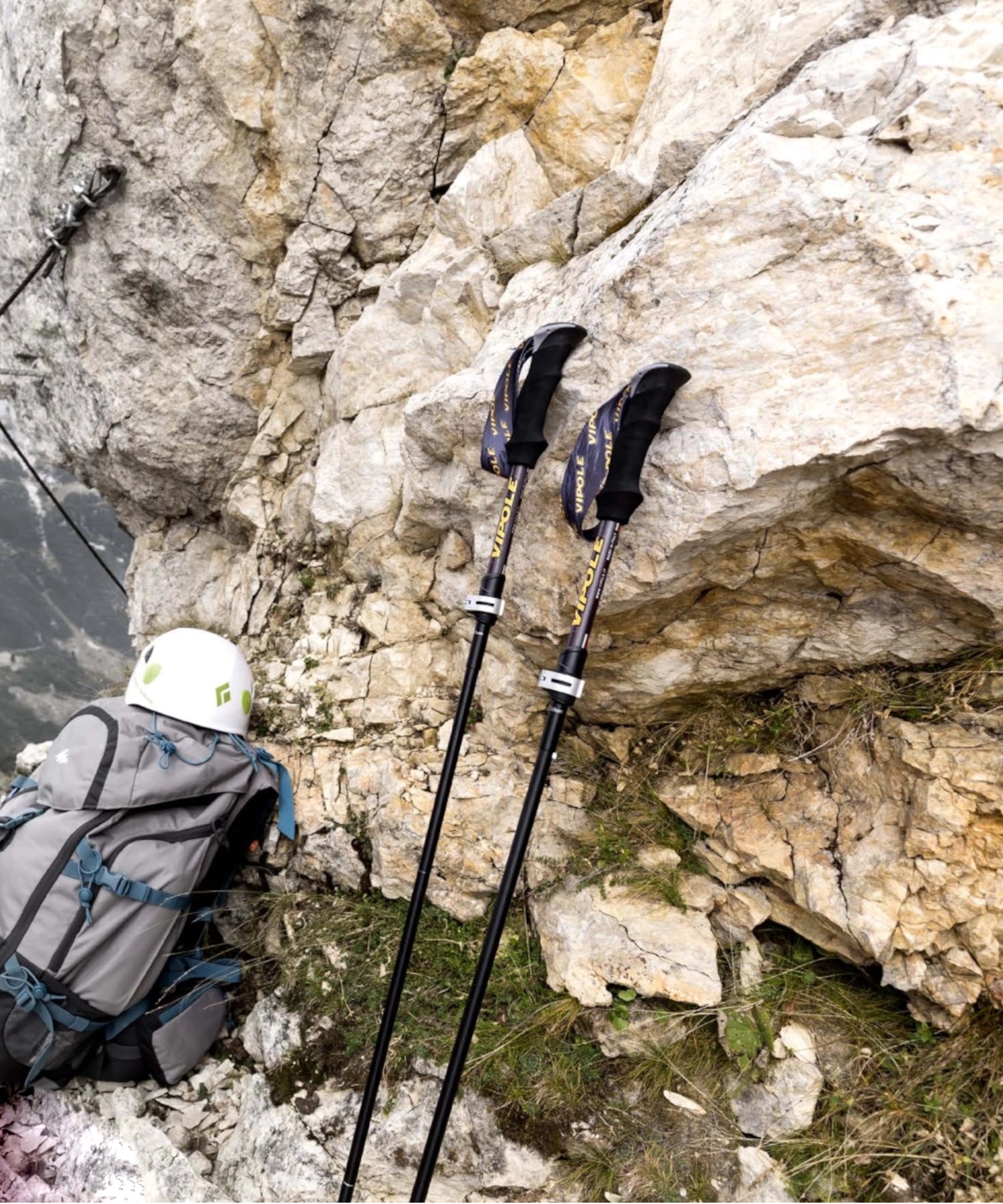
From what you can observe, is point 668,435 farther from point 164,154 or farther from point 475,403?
point 164,154

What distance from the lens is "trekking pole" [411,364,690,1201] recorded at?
2405 mm

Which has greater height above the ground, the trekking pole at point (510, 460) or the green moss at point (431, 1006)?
the trekking pole at point (510, 460)

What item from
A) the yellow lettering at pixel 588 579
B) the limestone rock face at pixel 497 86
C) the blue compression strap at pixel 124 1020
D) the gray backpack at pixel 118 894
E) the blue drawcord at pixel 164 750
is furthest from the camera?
the limestone rock face at pixel 497 86

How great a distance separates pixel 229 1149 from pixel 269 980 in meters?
0.70

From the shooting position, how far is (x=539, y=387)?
116 inches

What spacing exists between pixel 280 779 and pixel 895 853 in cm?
305

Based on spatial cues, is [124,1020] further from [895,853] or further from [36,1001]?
[895,853]

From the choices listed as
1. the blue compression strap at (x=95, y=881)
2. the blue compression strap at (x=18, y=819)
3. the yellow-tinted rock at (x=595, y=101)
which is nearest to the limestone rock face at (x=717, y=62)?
the yellow-tinted rock at (x=595, y=101)

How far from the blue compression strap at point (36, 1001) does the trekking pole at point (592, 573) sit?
6.12ft

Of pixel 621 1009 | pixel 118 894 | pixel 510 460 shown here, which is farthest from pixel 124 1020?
pixel 510 460

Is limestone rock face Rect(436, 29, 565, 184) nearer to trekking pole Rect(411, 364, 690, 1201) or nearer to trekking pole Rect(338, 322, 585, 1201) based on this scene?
trekking pole Rect(338, 322, 585, 1201)

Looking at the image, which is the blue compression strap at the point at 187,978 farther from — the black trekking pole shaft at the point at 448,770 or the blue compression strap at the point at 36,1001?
the black trekking pole shaft at the point at 448,770

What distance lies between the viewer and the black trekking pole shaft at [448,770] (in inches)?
104

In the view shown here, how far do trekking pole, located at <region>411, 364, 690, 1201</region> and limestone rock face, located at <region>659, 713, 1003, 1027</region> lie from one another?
3.67 ft
